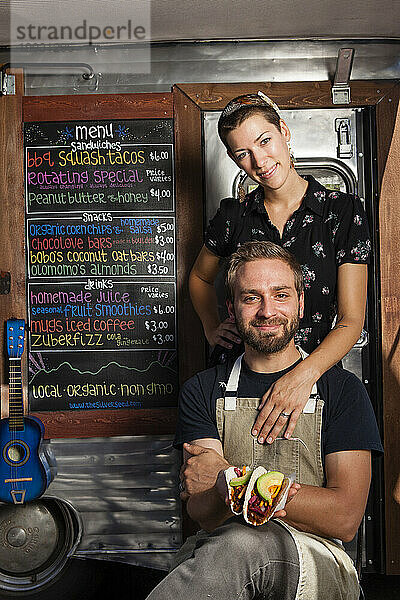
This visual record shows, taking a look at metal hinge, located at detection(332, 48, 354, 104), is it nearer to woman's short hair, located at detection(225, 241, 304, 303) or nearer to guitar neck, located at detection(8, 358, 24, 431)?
woman's short hair, located at detection(225, 241, 304, 303)

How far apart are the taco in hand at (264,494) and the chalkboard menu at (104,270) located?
1798 mm

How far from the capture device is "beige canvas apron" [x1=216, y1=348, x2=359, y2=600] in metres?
1.92

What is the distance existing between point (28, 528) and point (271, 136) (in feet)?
7.16

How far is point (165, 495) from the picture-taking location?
3539 mm

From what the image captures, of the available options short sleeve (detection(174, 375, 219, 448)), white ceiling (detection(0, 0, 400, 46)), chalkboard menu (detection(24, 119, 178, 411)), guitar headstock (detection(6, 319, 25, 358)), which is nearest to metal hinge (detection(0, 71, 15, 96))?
white ceiling (detection(0, 0, 400, 46))

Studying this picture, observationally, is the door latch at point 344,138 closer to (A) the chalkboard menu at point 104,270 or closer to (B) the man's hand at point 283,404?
(A) the chalkboard menu at point 104,270

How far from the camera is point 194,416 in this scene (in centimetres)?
229

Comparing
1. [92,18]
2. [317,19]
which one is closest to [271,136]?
[317,19]

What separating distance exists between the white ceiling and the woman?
92 centimetres

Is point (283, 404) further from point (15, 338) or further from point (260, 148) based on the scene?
point (15, 338)

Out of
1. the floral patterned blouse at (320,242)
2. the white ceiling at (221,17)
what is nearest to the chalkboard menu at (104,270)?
the white ceiling at (221,17)

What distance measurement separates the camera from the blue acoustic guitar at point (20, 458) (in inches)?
130

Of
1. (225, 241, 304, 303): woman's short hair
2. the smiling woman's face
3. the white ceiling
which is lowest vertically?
(225, 241, 304, 303): woman's short hair

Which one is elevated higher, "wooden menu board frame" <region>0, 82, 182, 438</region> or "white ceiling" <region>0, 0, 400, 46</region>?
"white ceiling" <region>0, 0, 400, 46</region>
